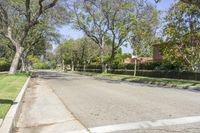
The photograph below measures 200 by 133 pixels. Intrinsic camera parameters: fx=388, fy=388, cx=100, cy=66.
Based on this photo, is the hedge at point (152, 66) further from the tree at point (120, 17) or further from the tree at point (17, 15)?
the tree at point (17, 15)

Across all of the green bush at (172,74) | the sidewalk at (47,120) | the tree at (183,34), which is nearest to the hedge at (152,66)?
the green bush at (172,74)

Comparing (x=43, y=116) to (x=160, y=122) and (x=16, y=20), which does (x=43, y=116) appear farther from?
(x=16, y=20)

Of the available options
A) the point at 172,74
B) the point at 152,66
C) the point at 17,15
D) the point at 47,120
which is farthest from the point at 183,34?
the point at 47,120

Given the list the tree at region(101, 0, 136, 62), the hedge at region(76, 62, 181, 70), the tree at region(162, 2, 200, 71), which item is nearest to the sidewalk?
the tree at region(162, 2, 200, 71)

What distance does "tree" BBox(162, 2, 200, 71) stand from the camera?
3428cm

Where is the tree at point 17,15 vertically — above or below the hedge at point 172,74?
above

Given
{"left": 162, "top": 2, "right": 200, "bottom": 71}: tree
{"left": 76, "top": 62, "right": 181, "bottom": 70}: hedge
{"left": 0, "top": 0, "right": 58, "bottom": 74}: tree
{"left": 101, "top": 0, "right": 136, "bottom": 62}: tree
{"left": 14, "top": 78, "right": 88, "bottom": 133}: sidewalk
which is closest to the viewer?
{"left": 14, "top": 78, "right": 88, "bottom": 133}: sidewalk

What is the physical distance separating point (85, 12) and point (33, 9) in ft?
50.5

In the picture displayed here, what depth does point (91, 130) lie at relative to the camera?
8867 mm

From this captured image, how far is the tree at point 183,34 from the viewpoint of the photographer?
112ft

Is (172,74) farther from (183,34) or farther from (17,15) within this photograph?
(17,15)

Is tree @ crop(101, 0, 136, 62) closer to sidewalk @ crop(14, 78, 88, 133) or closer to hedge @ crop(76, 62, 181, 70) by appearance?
hedge @ crop(76, 62, 181, 70)

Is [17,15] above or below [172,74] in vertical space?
above

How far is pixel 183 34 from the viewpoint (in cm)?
3488
